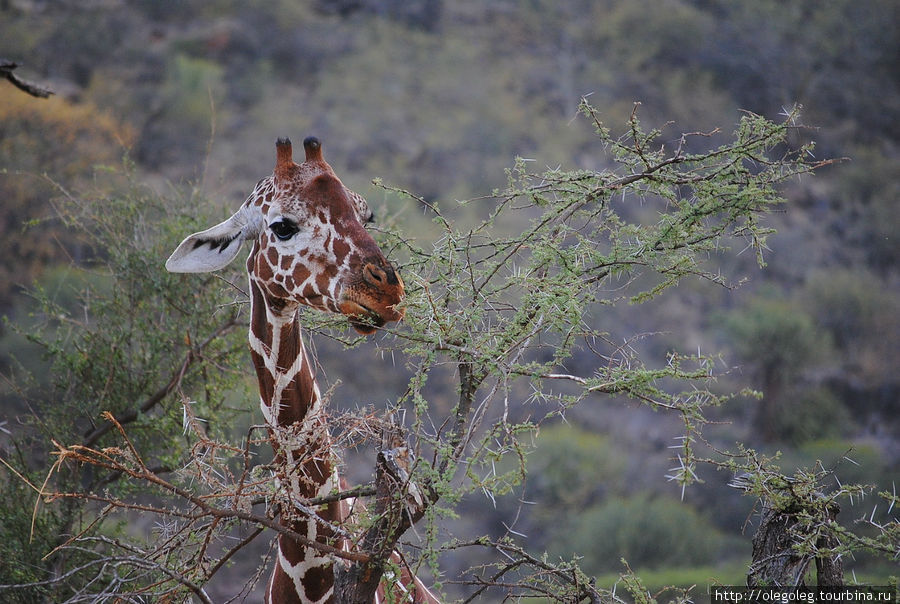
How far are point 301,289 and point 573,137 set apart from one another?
21.9 meters

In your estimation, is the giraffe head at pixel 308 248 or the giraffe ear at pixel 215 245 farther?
the giraffe ear at pixel 215 245

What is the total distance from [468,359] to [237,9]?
27.1 meters

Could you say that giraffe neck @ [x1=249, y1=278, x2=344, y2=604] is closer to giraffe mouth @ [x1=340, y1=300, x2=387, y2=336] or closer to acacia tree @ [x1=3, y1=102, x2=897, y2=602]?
acacia tree @ [x1=3, y1=102, x2=897, y2=602]

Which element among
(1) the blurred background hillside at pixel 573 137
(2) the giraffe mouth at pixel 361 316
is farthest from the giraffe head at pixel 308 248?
(1) the blurred background hillside at pixel 573 137

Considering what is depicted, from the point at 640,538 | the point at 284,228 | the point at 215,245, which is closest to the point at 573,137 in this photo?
the point at 640,538

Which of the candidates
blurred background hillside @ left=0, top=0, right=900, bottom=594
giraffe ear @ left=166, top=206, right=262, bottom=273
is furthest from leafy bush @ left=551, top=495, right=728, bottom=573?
giraffe ear @ left=166, top=206, right=262, bottom=273

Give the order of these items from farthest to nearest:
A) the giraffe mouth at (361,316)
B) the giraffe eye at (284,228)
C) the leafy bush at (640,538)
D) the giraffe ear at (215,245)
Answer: the leafy bush at (640,538) → the giraffe ear at (215,245) → the giraffe eye at (284,228) → the giraffe mouth at (361,316)

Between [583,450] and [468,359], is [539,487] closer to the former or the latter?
[583,450]

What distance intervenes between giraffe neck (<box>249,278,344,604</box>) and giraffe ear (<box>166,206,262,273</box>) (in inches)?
8.1

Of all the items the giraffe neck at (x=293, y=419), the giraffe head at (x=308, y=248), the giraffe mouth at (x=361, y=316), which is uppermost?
the giraffe head at (x=308, y=248)

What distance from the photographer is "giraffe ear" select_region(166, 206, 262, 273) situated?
3496mm

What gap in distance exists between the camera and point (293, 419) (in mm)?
3320

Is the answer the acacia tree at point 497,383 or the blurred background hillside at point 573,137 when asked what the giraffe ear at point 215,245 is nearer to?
the acacia tree at point 497,383

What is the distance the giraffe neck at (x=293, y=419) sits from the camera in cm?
320
